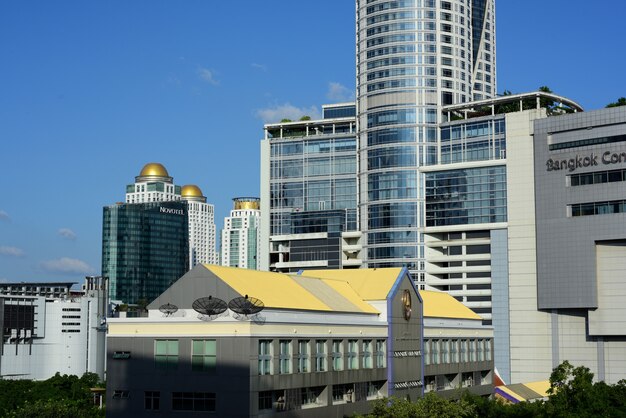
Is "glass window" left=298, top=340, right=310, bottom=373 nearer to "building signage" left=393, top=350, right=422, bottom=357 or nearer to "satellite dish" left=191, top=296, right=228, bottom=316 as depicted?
"satellite dish" left=191, top=296, right=228, bottom=316

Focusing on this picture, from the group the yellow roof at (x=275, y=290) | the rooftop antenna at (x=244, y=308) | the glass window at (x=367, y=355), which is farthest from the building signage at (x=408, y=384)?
the rooftop antenna at (x=244, y=308)

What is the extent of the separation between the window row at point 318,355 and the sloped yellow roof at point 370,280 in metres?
6.77

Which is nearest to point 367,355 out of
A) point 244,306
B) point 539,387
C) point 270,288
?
point 270,288

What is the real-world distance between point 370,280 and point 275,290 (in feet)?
83.0

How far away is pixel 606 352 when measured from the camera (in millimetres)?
195000

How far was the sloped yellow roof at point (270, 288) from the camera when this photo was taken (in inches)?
4050

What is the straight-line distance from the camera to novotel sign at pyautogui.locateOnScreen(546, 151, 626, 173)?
18875 centimetres

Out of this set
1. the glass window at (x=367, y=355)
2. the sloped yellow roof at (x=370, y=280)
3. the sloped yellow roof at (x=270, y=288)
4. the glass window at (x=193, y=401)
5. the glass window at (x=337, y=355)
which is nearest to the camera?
the glass window at (x=193, y=401)

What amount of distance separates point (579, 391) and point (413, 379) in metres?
33.9

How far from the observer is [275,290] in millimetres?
109500

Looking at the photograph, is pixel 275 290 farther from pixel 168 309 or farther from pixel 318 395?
pixel 168 309

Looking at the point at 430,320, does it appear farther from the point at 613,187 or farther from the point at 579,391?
the point at 613,187

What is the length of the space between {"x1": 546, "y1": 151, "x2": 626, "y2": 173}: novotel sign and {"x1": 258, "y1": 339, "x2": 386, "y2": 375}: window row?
86315 millimetres

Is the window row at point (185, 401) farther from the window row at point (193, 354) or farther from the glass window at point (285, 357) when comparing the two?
the glass window at point (285, 357)
